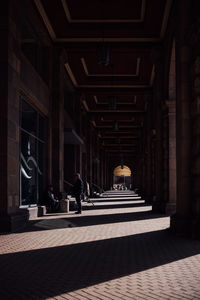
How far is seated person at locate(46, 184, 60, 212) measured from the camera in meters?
15.2

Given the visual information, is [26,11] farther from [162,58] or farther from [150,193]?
[150,193]

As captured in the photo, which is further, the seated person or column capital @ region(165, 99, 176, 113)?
the seated person

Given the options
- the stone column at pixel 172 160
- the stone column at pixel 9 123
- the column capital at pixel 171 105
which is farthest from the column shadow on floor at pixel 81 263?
the column capital at pixel 171 105

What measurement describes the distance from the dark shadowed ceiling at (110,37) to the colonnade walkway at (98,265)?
646 centimetres

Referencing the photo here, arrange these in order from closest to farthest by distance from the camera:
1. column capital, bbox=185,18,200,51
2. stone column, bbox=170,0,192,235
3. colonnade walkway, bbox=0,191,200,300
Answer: colonnade walkway, bbox=0,191,200,300, column capital, bbox=185,18,200,51, stone column, bbox=170,0,192,235

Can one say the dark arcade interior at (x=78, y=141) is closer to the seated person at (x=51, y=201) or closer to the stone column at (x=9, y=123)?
the stone column at (x=9, y=123)

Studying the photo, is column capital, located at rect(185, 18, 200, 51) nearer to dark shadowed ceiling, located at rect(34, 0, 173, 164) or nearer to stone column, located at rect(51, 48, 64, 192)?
dark shadowed ceiling, located at rect(34, 0, 173, 164)

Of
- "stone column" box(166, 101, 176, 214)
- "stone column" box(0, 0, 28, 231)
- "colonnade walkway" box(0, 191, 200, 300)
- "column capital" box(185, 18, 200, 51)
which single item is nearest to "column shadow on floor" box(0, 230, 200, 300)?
"colonnade walkway" box(0, 191, 200, 300)

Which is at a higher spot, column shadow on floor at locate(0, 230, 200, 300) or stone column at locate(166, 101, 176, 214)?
stone column at locate(166, 101, 176, 214)

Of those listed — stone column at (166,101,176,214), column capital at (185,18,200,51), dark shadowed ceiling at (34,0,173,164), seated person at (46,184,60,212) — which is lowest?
seated person at (46,184,60,212)

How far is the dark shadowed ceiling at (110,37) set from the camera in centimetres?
1291

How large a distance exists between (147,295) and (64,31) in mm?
12303

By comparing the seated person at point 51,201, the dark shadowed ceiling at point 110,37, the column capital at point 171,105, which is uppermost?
the dark shadowed ceiling at point 110,37

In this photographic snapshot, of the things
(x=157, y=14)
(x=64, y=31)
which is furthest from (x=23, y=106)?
(x=157, y=14)
